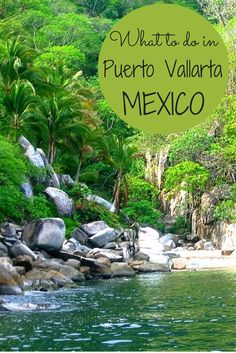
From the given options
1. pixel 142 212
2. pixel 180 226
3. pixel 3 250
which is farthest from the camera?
pixel 180 226

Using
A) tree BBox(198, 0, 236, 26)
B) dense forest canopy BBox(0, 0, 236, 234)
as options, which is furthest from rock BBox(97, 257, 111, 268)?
tree BBox(198, 0, 236, 26)

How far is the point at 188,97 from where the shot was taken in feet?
37.4

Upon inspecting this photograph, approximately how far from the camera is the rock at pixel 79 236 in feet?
104

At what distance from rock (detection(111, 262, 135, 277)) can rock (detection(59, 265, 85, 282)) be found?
2.28 metres

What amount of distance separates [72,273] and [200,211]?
22.1 metres

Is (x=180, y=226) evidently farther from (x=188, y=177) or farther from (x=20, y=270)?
(x=20, y=270)

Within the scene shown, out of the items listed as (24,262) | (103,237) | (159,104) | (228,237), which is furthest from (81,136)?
(159,104)

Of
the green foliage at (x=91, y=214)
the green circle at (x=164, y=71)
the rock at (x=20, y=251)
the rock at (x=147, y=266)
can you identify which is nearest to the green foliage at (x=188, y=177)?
the green foliage at (x=91, y=214)

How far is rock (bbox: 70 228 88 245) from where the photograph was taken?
3166 cm

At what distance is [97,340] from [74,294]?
7981mm

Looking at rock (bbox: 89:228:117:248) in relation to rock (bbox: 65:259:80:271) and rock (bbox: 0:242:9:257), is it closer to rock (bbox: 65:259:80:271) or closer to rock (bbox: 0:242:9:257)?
rock (bbox: 65:259:80:271)

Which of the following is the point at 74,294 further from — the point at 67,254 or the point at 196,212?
the point at 196,212

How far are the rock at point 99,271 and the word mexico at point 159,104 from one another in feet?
50.8

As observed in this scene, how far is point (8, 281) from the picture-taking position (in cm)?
1895
